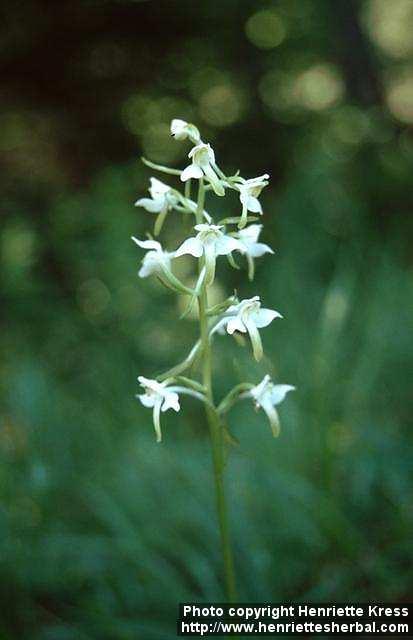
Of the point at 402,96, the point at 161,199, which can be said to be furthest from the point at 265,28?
the point at 161,199

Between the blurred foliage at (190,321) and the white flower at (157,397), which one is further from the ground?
the blurred foliage at (190,321)

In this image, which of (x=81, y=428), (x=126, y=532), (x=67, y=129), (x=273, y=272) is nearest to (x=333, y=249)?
(x=273, y=272)

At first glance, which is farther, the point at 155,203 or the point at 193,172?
the point at 155,203

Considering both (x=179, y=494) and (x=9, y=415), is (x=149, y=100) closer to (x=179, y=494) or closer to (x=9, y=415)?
(x=9, y=415)

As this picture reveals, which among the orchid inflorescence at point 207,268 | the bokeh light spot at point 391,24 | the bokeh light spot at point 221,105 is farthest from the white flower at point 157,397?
the bokeh light spot at point 391,24

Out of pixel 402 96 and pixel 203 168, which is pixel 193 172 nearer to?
pixel 203 168

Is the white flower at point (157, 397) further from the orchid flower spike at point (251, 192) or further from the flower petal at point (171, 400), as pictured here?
the orchid flower spike at point (251, 192)
